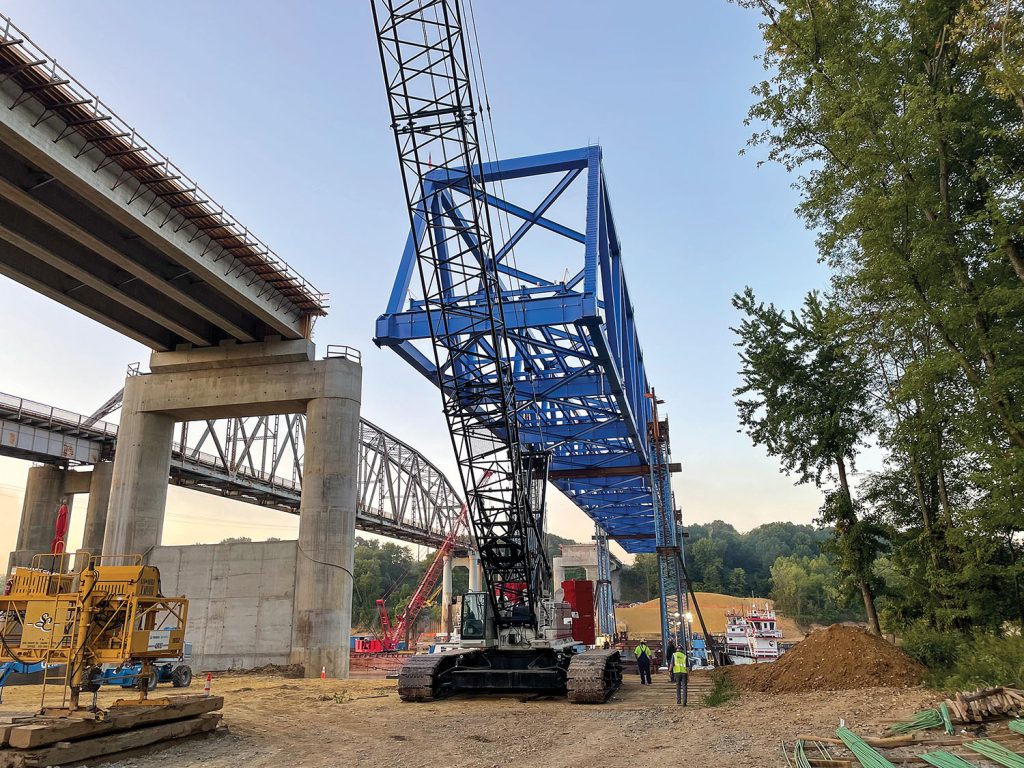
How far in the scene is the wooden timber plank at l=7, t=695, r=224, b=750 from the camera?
1012 centimetres

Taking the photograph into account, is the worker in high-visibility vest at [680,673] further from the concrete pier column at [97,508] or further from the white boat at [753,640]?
the concrete pier column at [97,508]

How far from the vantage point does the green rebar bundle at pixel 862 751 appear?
8.99 m

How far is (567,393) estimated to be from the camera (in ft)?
93.8

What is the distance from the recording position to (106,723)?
Result: 11.2m

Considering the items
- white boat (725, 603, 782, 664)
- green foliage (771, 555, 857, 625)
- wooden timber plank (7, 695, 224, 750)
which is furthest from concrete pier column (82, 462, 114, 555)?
green foliage (771, 555, 857, 625)

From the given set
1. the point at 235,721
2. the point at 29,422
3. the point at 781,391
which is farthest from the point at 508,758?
the point at 29,422

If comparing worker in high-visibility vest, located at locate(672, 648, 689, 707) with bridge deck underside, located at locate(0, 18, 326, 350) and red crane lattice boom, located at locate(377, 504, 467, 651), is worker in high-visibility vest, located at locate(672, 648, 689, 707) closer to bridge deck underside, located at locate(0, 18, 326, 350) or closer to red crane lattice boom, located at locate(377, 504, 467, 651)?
bridge deck underside, located at locate(0, 18, 326, 350)

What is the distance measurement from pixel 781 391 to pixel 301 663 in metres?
21.4

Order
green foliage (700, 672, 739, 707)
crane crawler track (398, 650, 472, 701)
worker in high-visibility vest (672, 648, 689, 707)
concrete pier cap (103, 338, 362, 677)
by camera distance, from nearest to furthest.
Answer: green foliage (700, 672, 739, 707)
worker in high-visibility vest (672, 648, 689, 707)
crane crawler track (398, 650, 472, 701)
concrete pier cap (103, 338, 362, 677)

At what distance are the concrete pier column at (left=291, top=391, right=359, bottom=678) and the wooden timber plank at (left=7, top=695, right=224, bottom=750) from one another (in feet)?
53.8

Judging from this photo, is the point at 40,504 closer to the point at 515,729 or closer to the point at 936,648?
the point at 515,729

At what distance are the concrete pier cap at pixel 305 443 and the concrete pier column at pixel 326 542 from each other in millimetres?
41

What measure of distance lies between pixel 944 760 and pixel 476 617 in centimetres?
1303

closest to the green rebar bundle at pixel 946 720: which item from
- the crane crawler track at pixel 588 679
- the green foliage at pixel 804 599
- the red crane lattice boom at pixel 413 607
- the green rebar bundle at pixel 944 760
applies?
the green rebar bundle at pixel 944 760
